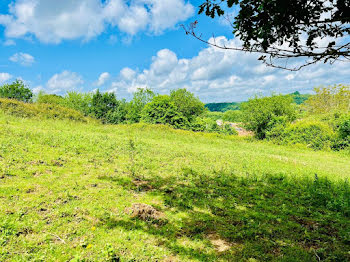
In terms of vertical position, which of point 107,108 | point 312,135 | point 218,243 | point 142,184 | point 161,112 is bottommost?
point 312,135

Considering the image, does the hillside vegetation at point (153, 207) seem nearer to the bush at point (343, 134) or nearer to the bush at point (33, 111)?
the bush at point (33, 111)

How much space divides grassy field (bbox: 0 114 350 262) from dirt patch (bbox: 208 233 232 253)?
0.09 ft

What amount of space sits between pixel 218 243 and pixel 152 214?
198cm

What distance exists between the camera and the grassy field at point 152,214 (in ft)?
14.3

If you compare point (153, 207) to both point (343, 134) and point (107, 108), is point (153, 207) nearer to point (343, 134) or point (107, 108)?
point (343, 134)

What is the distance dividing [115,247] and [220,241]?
254cm

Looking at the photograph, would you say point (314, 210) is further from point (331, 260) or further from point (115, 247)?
point (115, 247)

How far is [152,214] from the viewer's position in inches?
229

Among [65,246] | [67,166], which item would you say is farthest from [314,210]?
[67,166]

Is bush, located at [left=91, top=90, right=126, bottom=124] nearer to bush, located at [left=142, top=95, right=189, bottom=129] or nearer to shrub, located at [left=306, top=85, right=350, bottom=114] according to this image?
bush, located at [left=142, top=95, right=189, bottom=129]

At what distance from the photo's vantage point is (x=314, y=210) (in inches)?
292

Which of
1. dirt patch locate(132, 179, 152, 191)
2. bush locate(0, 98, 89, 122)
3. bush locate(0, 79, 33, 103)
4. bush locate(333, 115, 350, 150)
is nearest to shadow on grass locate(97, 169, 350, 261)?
dirt patch locate(132, 179, 152, 191)

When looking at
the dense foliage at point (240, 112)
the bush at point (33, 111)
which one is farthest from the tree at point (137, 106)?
the bush at point (33, 111)

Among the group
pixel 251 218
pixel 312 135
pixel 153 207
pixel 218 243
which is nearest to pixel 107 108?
pixel 312 135
